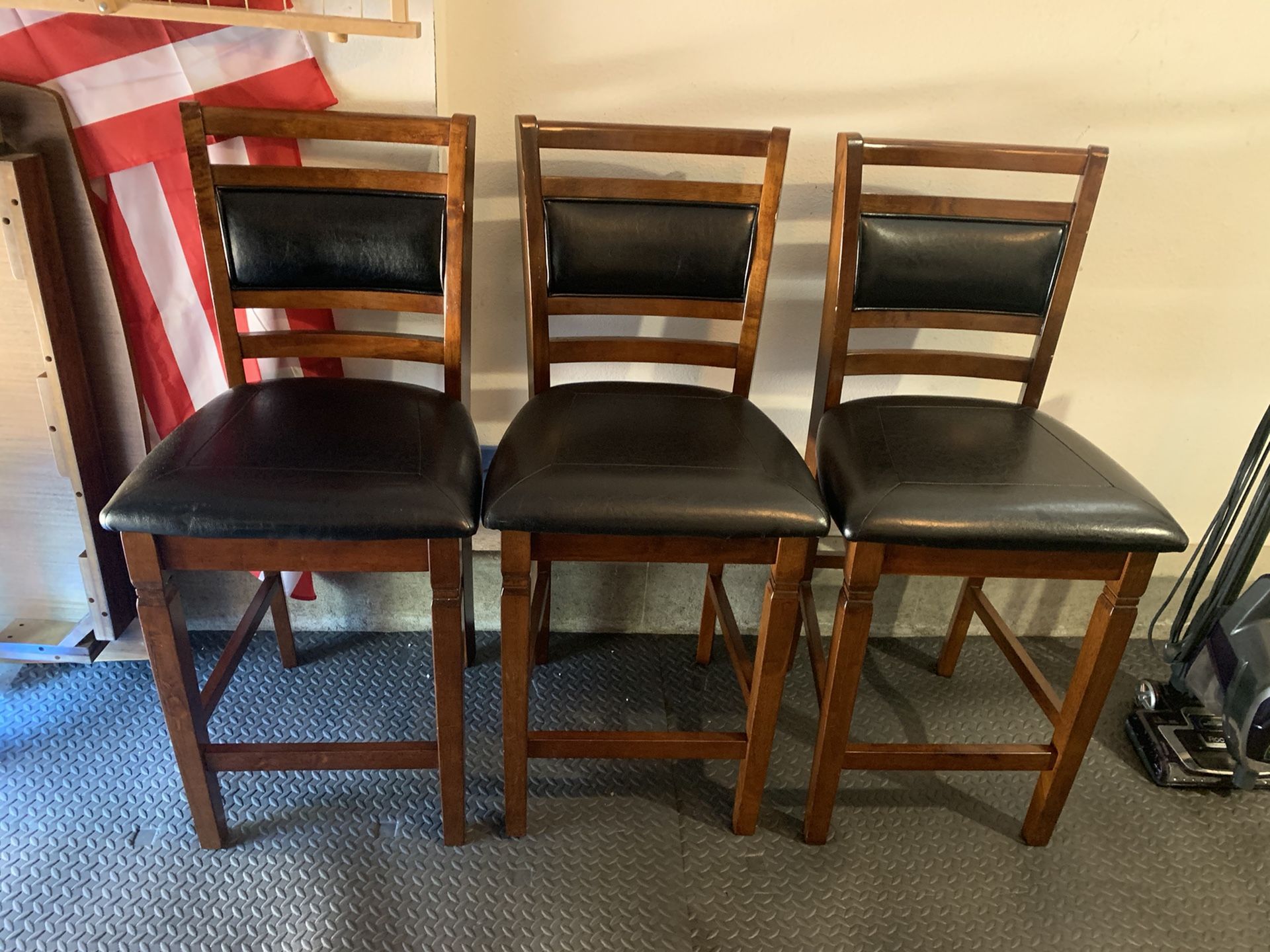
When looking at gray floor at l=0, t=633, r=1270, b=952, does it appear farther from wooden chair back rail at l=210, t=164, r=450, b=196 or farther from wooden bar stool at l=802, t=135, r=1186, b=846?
wooden chair back rail at l=210, t=164, r=450, b=196

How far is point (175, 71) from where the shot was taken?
135 cm

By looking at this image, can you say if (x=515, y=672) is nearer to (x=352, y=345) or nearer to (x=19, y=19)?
(x=352, y=345)

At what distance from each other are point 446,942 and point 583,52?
139 centimetres

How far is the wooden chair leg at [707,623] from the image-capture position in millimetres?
1695

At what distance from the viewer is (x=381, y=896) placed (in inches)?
52.2

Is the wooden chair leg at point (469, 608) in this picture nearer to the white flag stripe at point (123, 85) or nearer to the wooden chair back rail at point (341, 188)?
the wooden chair back rail at point (341, 188)

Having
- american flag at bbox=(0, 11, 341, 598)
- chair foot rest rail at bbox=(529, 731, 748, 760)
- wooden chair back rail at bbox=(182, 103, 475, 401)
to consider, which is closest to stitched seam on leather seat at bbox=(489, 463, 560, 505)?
wooden chair back rail at bbox=(182, 103, 475, 401)

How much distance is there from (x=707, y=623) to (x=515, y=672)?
0.57m

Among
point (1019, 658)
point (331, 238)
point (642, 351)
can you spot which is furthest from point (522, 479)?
point (1019, 658)

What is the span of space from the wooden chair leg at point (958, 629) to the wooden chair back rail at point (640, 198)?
25.7 inches

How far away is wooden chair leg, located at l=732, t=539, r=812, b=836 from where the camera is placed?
1.23 metres

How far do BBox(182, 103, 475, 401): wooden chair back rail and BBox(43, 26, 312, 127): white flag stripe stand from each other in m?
0.14

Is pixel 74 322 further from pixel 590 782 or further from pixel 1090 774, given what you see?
pixel 1090 774


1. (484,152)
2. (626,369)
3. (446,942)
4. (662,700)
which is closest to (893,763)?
Result: (662,700)
